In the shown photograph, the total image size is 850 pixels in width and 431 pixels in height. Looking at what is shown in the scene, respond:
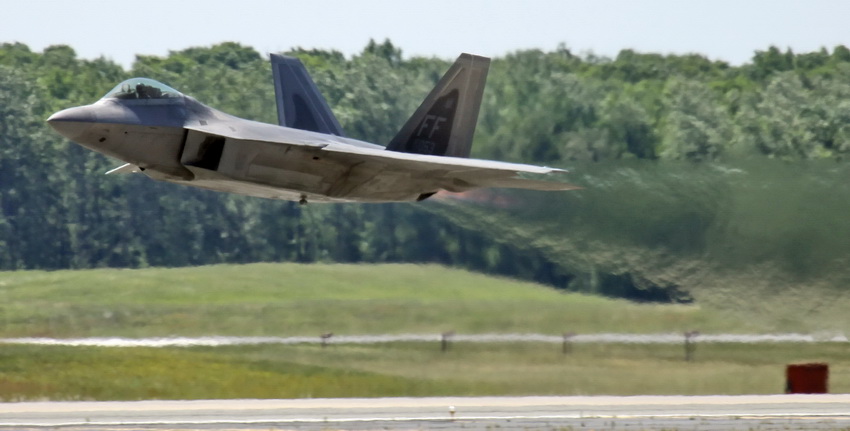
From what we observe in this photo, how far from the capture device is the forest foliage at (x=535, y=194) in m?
A: 26.2

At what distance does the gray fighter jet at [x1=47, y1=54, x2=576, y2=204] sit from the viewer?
2045 centimetres

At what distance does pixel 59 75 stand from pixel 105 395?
26.9 m

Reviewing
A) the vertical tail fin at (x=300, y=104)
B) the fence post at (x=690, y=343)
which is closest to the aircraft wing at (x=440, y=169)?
the vertical tail fin at (x=300, y=104)

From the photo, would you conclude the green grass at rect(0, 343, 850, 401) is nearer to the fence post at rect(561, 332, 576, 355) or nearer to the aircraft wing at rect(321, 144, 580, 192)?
the fence post at rect(561, 332, 576, 355)

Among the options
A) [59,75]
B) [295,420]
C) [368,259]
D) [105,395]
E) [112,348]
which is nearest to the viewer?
[295,420]

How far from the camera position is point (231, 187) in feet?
71.4

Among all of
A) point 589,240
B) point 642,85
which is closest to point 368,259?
point 589,240

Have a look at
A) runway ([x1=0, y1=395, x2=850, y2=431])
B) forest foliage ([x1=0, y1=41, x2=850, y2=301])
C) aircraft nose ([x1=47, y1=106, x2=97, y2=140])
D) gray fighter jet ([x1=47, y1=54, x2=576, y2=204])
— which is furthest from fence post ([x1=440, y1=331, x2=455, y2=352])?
aircraft nose ([x1=47, y1=106, x2=97, y2=140])

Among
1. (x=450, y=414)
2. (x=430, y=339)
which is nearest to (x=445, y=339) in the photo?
(x=430, y=339)

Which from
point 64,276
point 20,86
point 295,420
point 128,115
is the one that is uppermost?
point 20,86

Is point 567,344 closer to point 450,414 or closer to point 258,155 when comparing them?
point 450,414

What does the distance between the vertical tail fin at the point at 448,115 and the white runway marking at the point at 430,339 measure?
12.9 ft

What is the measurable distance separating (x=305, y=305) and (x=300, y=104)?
467 cm

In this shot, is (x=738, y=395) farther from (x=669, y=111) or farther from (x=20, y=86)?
(x=20, y=86)
